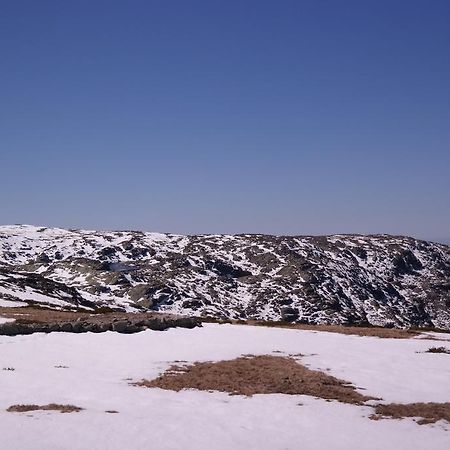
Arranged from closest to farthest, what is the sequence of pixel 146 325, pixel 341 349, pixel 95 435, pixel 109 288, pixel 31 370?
pixel 95 435 → pixel 31 370 → pixel 341 349 → pixel 146 325 → pixel 109 288

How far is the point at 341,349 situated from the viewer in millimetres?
34031

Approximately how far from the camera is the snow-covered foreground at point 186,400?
15.8 metres

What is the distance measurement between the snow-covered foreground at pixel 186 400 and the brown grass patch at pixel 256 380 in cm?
90

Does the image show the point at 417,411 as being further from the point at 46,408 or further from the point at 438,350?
the point at 438,350

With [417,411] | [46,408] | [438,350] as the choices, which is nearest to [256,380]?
[417,411]

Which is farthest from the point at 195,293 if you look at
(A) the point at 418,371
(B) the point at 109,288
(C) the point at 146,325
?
(A) the point at 418,371

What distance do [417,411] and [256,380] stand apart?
24.6 feet

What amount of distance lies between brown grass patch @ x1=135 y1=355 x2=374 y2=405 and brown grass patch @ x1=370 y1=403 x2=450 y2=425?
4.17 feet

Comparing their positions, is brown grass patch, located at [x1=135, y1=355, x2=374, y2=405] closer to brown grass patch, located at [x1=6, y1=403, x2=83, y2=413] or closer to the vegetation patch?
brown grass patch, located at [x1=6, y1=403, x2=83, y2=413]

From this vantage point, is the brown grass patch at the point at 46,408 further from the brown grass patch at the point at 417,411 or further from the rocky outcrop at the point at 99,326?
the rocky outcrop at the point at 99,326

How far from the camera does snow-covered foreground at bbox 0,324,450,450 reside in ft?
51.9

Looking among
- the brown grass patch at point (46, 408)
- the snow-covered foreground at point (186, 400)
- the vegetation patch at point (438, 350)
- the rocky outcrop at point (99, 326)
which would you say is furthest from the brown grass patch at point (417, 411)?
the rocky outcrop at point (99, 326)

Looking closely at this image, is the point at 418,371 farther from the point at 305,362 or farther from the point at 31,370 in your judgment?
the point at 31,370

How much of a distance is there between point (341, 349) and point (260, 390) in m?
13.0
